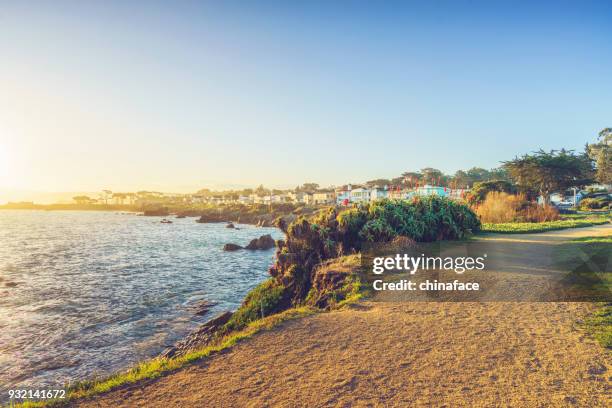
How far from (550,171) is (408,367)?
36522mm

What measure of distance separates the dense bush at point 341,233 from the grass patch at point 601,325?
6.48 m

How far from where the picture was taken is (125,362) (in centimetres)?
861

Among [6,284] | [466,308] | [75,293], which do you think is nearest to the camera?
[466,308]

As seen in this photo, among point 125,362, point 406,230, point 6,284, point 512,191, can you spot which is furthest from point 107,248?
point 512,191

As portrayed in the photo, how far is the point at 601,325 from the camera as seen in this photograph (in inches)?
219

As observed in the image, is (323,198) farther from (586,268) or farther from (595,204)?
(586,268)

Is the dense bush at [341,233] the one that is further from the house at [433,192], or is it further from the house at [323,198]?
the house at [323,198]

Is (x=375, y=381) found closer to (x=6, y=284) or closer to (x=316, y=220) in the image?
(x=316, y=220)

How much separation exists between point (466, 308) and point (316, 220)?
6.72 metres

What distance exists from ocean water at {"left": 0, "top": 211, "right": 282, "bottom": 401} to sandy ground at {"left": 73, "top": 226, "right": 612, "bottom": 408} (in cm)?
504

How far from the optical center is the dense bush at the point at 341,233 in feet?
37.7

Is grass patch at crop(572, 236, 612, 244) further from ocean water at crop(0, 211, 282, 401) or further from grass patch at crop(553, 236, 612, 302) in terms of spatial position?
ocean water at crop(0, 211, 282, 401)

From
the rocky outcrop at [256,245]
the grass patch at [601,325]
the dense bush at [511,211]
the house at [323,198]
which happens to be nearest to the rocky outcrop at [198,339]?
the grass patch at [601,325]

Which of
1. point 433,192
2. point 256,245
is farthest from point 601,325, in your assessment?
point 256,245
